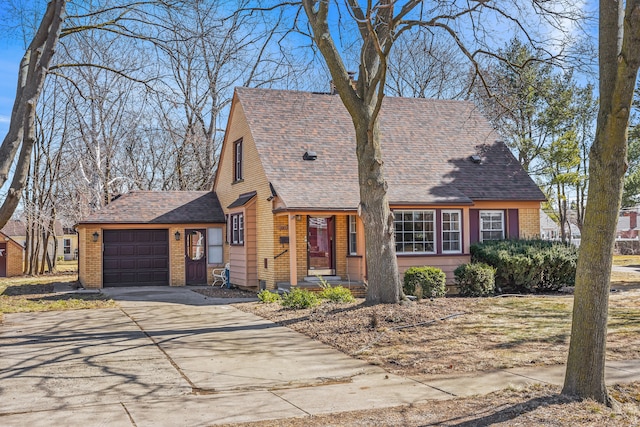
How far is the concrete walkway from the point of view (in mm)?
6320

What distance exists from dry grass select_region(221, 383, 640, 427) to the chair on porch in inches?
606

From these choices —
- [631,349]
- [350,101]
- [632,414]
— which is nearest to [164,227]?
[350,101]

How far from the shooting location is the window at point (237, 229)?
20719 millimetres

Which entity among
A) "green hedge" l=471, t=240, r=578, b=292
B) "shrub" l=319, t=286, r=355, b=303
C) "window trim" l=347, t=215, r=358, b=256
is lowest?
"shrub" l=319, t=286, r=355, b=303

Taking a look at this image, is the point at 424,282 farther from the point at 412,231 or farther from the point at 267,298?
the point at 267,298

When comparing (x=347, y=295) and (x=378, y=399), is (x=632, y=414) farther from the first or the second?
(x=347, y=295)

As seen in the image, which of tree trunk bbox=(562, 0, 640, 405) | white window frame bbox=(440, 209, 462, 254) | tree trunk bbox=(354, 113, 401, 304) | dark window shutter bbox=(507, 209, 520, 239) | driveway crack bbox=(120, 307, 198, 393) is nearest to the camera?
tree trunk bbox=(562, 0, 640, 405)

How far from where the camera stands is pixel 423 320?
11484 millimetres

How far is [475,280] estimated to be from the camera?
16.6 metres

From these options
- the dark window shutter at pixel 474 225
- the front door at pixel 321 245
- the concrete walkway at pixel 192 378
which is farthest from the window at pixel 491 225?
the concrete walkway at pixel 192 378

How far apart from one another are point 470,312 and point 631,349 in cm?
388

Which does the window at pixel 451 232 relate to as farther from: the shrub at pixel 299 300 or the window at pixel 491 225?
the shrub at pixel 299 300

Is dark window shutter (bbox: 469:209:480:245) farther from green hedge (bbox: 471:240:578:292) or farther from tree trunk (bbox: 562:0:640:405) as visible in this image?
tree trunk (bbox: 562:0:640:405)

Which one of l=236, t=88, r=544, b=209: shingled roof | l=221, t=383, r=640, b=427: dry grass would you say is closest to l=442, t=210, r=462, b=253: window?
l=236, t=88, r=544, b=209: shingled roof
